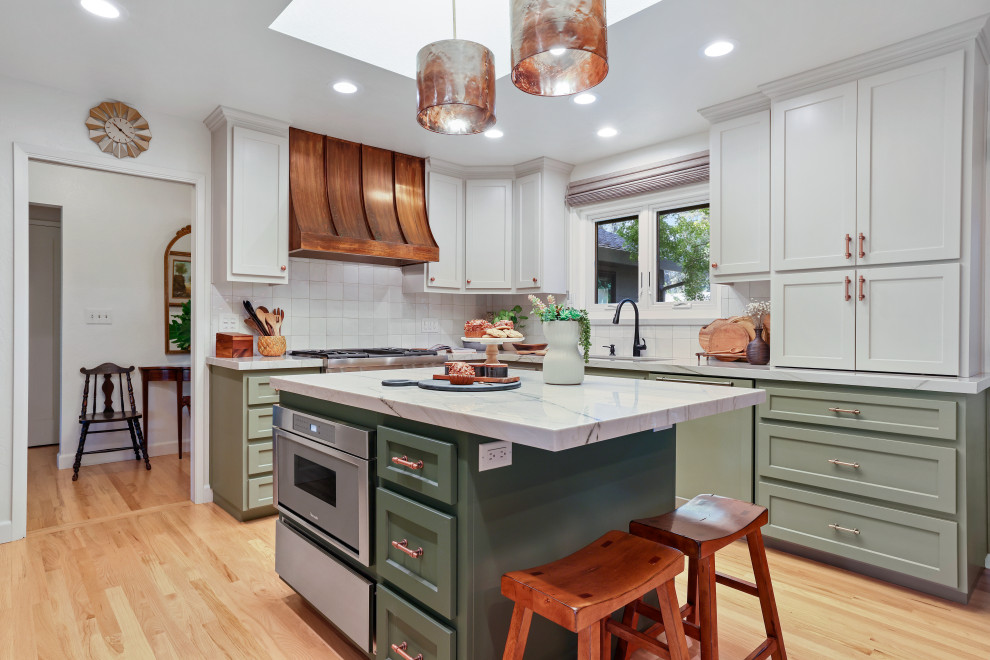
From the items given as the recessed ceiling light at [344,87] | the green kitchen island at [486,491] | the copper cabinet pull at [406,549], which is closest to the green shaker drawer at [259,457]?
the green kitchen island at [486,491]

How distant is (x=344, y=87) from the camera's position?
10.1 feet

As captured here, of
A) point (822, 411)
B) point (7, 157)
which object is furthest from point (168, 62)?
point (822, 411)

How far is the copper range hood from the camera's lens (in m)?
3.70

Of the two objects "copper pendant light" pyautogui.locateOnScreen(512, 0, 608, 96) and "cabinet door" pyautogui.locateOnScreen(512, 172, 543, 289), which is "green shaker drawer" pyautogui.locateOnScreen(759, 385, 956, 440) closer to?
"copper pendant light" pyautogui.locateOnScreen(512, 0, 608, 96)

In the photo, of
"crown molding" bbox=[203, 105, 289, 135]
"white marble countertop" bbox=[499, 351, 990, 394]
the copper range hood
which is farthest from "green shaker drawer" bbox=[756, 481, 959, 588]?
"crown molding" bbox=[203, 105, 289, 135]

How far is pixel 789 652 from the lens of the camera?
6.44 feet

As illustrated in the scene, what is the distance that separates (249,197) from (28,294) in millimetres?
1311

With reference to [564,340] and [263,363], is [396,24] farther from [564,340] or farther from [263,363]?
[263,363]

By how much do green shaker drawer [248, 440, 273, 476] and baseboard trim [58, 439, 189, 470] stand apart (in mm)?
1964

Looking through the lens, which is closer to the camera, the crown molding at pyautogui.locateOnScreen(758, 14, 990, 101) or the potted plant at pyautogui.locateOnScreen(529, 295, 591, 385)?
the potted plant at pyautogui.locateOnScreen(529, 295, 591, 385)

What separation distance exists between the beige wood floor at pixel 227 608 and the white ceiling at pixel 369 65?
7.76 ft

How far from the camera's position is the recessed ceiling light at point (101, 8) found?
2.27 meters

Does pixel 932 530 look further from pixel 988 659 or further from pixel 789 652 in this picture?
pixel 789 652

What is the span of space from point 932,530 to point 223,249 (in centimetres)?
383
